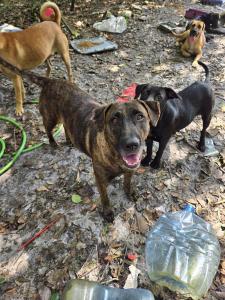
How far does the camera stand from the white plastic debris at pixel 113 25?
7.47 m

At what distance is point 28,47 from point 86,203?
9.25 ft

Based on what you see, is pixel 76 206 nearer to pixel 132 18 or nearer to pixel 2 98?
pixel 2 98

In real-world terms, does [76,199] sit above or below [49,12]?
below

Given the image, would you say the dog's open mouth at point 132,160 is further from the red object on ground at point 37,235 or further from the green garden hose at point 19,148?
the green garden hose at point 19,148

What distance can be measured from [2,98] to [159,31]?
460 cm

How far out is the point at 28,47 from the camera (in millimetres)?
4828

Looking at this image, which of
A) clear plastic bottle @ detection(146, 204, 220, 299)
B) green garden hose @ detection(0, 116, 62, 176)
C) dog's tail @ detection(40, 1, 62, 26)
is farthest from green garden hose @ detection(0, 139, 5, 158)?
dog's tail @ detection(40, 1, 62, 26)

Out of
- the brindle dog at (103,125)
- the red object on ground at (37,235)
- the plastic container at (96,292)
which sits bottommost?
the red object on ground at (37,235)

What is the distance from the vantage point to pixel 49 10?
561 cm

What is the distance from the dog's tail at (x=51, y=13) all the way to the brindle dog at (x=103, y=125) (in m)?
1.86

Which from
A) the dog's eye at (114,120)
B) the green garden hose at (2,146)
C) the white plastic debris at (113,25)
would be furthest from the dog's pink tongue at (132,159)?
the white plastic debris at (113,25)

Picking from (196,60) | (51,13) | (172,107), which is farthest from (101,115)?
(196,60)

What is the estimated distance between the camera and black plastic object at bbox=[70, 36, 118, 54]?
6637mm

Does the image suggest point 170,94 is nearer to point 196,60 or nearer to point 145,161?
point 145,161
